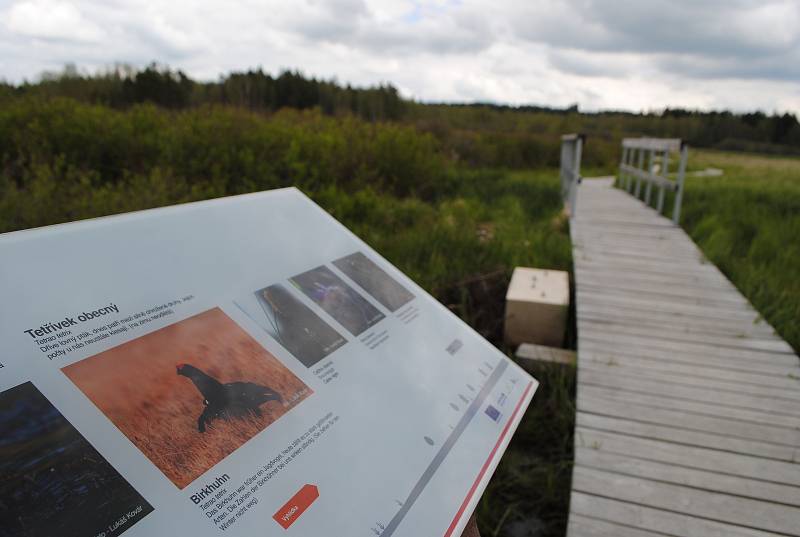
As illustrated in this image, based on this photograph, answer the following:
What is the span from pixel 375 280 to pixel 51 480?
1.08m

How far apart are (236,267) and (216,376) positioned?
346 millimetres

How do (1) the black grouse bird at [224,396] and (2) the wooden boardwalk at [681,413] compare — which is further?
(2) the wooden boardwalk at [681,413]

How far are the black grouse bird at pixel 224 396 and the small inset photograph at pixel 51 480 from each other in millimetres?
195

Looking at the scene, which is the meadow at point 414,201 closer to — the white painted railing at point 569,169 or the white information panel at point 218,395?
the white painted railing at point 569,169

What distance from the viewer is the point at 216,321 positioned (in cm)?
120

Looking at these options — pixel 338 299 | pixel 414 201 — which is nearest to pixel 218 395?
pixel 338 299

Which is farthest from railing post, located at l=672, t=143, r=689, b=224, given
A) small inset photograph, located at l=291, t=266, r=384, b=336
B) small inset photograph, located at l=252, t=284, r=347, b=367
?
small inset photograph, located at l=252, t=284, r=347, b=367

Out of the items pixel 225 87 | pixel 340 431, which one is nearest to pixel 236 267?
pixel 340 431

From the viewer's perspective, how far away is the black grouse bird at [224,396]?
1049 millimetres

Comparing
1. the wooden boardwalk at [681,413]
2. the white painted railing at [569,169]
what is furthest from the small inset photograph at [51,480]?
the white painted railing at [569,169]

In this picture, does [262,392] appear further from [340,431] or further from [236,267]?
[236,267]

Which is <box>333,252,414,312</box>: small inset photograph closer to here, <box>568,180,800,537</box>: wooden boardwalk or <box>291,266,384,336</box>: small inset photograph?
<box>291,266,384,336</box>: small inset photograph

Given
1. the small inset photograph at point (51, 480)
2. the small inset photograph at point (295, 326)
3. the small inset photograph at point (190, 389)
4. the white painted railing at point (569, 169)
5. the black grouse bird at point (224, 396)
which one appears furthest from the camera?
the white painted railing at point (569, 169)

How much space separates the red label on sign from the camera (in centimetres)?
96
